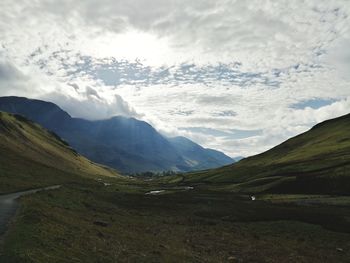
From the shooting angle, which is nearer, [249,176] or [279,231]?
[279,231]

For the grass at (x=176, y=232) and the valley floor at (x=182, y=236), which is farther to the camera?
the grass at (x=176, y=232)

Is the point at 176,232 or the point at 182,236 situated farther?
the point at 176,232

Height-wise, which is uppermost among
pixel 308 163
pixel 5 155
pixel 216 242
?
pixel 308 163

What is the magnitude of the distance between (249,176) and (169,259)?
6107 inches

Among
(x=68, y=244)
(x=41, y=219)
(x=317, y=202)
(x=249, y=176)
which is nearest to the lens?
(x=68, y=244)

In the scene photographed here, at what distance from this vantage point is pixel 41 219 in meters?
40.0

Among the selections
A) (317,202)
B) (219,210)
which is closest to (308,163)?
(317,202)

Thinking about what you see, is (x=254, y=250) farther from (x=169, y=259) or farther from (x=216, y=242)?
(x=169, y=259)

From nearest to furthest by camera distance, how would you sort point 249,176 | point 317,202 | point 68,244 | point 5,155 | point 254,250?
point 68,244, point 254,250, point 317,202, point 5,155, point 249,176

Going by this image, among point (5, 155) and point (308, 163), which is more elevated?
point (308, 163)

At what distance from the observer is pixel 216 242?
161 ft

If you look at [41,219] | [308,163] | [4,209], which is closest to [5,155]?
[4,209]

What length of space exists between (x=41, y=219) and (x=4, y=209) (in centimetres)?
1024

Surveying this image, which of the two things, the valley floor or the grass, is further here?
the grass
